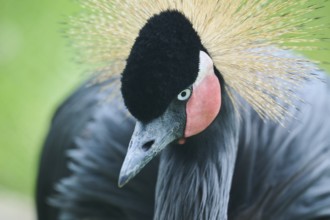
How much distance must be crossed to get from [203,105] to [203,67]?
86 mm

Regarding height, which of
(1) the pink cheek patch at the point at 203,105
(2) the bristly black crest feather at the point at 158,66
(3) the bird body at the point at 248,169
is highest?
(2) the bristly black crest feather at the point at 158,66

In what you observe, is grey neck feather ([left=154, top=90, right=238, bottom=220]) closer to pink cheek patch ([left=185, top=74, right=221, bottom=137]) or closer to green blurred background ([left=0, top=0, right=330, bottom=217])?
pink cheek patch ([left=185, top=74, right=221, bottom=137])

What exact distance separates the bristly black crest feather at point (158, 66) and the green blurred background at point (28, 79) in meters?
1.68

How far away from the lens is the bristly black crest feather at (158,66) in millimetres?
1434

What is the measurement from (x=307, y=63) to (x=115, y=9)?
0.45 m

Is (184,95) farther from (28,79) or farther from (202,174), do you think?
(28,79)

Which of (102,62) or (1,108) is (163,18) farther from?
(1,108)

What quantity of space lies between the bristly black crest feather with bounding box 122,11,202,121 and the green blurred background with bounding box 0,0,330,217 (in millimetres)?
1684

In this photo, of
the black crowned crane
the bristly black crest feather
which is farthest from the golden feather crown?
the bristly black crest feather

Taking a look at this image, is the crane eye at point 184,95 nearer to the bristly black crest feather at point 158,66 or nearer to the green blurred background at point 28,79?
the bristly black crest feather at point 158,66

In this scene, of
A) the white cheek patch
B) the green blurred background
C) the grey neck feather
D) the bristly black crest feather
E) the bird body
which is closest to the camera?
the bristly black crest feather

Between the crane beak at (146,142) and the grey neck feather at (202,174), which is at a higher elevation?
the crane beak at (146,142)

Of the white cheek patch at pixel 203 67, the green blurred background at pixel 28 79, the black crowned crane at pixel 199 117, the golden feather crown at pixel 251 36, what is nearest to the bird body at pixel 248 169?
the black crowned crane at pixel 199 117

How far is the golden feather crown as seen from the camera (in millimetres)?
1613
